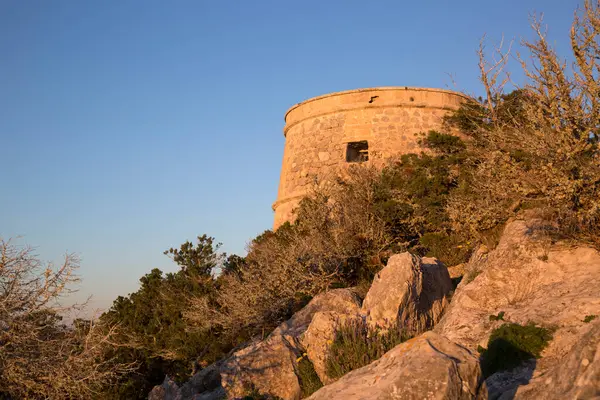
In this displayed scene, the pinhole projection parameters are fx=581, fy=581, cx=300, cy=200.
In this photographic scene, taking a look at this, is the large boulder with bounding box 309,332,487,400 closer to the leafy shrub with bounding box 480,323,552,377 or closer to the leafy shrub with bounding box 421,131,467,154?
the leafy shrub with bounding box 480,323,552,377

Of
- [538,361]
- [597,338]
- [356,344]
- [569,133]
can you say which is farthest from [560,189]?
[597,338]

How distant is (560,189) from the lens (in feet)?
28.4

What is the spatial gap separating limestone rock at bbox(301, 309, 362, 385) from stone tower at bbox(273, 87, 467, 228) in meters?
9.83

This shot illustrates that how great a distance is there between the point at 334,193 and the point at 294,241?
1.99m

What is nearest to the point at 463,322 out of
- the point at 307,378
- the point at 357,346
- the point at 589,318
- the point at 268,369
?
the point at 357,346

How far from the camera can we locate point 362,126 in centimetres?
1903

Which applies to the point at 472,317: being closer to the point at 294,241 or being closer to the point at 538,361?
the point at 538,361

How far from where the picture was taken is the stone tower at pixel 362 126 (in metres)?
18.7

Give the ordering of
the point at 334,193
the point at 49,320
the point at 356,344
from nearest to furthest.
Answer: the point at 356,344 → the point at 49,320 → the point at 334,193

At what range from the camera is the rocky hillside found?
663 cm

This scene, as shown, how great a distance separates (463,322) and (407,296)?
103cm

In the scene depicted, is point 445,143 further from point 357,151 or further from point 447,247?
point 447,247

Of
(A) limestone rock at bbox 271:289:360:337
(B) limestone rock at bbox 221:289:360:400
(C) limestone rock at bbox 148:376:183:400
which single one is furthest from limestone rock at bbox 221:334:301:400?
(C) limestone rock at bbox 148:376:183:400

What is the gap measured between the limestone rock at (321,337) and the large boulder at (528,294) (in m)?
1.56
